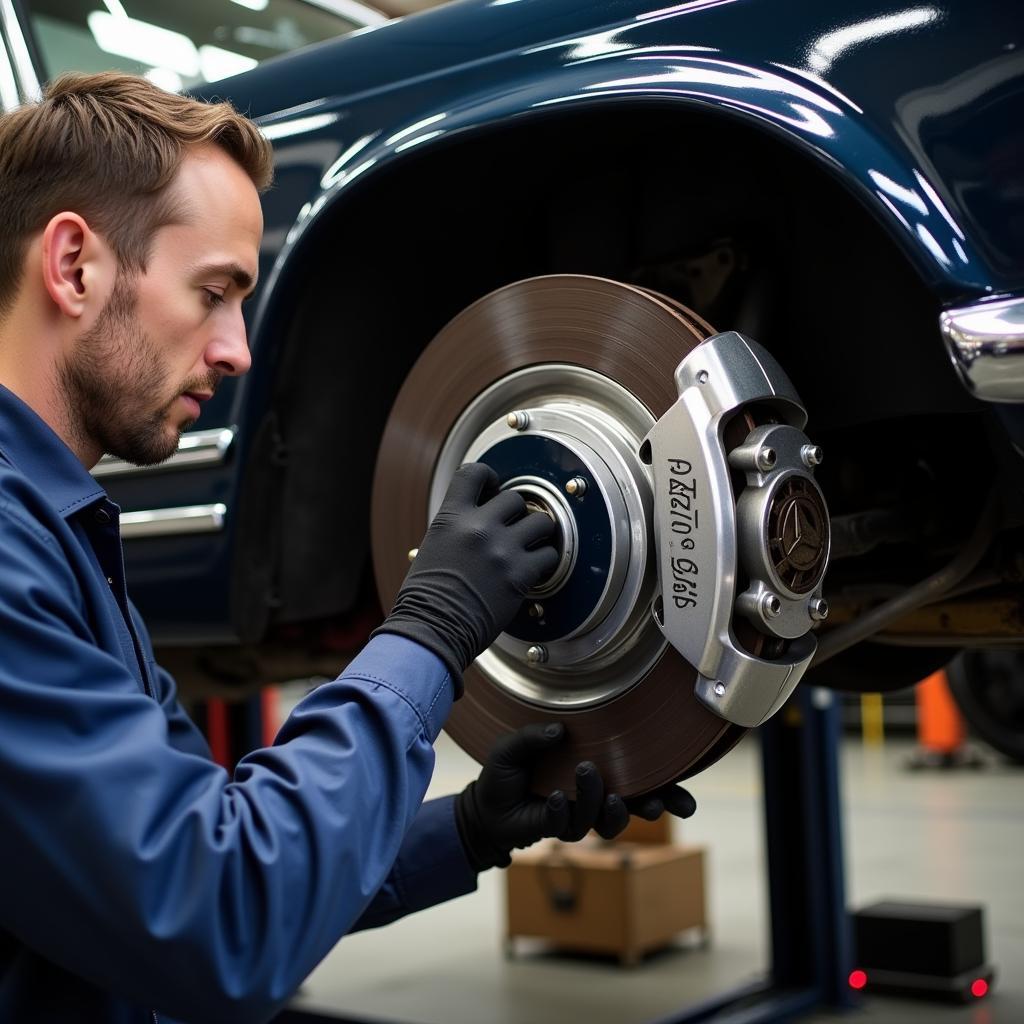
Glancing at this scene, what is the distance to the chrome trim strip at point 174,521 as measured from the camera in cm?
141

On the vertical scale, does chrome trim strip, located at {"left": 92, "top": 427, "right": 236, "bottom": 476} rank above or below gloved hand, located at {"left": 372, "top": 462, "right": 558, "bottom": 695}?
above

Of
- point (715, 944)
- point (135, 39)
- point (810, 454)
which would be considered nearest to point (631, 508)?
point (810, 454)

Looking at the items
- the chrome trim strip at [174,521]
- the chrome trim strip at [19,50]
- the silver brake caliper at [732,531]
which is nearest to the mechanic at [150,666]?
the silver brake caliper at [732,531]

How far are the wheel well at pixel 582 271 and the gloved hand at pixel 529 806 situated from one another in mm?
362

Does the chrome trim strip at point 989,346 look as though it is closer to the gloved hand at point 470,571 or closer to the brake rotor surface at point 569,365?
the brake rotor surface at point 569,365

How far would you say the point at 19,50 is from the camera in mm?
1827

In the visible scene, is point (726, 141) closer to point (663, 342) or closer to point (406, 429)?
point (663, 342)

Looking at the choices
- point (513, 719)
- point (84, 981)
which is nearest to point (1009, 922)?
point (513, 719)

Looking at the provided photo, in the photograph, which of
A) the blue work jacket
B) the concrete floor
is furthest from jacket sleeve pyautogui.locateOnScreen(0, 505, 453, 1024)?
the concrete floor

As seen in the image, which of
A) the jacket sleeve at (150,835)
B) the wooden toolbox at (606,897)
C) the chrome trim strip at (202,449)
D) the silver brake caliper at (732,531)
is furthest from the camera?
the wooden toolbox at (606,897)

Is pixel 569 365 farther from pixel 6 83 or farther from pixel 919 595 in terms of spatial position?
pixel 6 83

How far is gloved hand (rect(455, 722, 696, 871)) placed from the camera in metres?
1.08

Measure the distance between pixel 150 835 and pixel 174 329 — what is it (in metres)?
0.38

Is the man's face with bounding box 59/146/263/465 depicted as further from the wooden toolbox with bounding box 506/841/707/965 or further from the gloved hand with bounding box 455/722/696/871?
the wooden toolbox with bounding box 506/841/707/965
